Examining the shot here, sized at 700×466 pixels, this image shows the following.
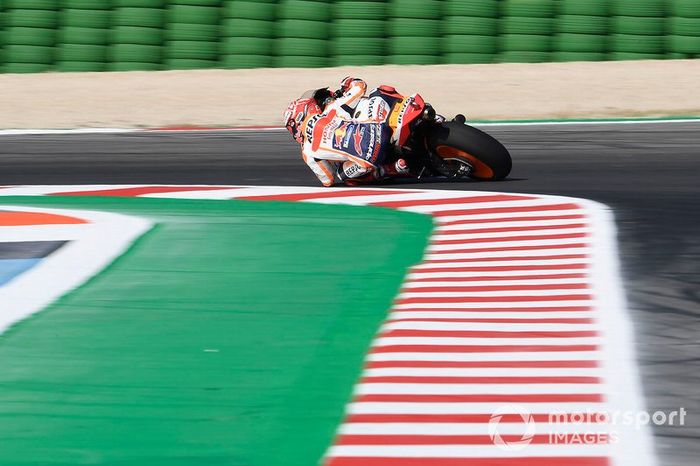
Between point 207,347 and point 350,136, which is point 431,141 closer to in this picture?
point 350,136

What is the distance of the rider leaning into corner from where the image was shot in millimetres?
9977

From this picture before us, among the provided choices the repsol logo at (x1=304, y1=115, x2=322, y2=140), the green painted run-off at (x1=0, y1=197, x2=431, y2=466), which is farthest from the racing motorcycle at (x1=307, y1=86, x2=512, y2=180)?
A: the green painted run-off at (x1=0, y1=197, x2=431, y2=466)

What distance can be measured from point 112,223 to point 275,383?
407 cm

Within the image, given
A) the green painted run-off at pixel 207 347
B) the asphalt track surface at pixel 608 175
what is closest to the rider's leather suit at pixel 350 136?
the asphalt track surface at pixel 608 175

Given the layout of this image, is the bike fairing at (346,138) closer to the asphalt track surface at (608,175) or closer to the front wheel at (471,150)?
the front wheel at (471,150)

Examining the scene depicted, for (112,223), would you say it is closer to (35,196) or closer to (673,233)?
(35,196)

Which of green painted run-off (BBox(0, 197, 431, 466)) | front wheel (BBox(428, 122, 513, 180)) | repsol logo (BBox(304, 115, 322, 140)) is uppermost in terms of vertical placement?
repsol logo (BBox(304, 115, 322, 140))

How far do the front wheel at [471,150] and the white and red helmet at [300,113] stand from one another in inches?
39.9

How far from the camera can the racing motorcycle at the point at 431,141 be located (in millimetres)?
9992

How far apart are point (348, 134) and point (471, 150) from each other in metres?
1.10

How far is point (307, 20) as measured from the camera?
647 inches

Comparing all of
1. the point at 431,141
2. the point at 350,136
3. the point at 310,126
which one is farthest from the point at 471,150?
the point at 310,126

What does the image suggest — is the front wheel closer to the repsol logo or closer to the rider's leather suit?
the rider's leather suit

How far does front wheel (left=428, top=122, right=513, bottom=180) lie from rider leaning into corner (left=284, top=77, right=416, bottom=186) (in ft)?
1.24
